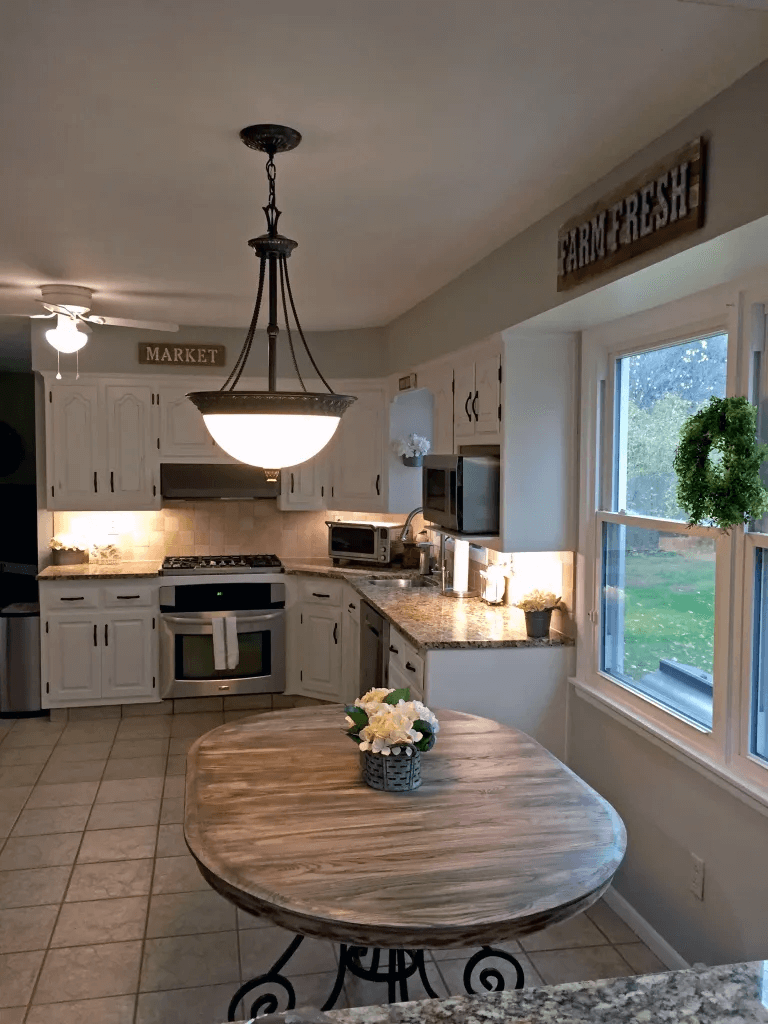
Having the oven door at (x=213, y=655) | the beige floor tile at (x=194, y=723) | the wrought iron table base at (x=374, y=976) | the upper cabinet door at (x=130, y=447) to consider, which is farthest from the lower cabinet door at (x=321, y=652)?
the wrought iron table base at (x=374, y=976)

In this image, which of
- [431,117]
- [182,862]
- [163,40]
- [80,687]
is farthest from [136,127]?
[80,687]

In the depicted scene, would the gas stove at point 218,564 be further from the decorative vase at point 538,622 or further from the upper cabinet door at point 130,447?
the decorative vase at point 538,622

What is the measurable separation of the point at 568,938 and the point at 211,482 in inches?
145

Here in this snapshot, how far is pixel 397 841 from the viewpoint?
2021 mm

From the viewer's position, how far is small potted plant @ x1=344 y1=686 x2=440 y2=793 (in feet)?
7.40

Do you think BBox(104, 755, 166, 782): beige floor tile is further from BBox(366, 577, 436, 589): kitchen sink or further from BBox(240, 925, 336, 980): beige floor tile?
BBox(240, 925, 336, 980): beige floor tile

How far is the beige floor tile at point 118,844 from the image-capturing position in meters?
3.70

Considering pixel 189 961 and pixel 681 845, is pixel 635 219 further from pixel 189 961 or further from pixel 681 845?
pixel 189 961

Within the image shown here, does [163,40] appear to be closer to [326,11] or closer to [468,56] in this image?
[326,11]

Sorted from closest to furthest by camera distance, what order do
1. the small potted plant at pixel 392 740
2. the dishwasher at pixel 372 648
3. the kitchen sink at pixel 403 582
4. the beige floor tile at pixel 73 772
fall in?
the small potted plant at pixel 392 740, the dishwasher at pixel 372 648, the beige floor tile at pixel 73 772, the kitchen sink at pixel 403 582

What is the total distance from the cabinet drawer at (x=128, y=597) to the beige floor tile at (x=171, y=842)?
185cm

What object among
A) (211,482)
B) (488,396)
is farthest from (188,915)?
(211,482)

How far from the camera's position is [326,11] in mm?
1675

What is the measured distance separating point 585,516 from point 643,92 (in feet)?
6.22
